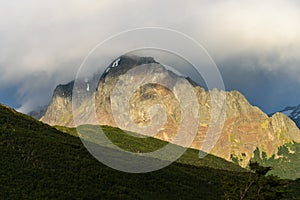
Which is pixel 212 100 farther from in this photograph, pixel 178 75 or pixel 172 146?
pixel 172 146

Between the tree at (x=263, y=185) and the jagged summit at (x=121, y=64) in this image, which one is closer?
the jagged summit at (x=121, y=64)

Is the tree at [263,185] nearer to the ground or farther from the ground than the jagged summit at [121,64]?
farther from the ground

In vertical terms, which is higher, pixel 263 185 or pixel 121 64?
pixel 263 185

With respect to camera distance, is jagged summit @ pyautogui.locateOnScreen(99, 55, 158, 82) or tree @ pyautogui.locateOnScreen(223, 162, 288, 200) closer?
jagged summit @ pyautogui.locateOnScreen(99, 55, 158, 82)

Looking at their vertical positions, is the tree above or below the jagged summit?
above

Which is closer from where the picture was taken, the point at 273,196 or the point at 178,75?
the point at 178,75

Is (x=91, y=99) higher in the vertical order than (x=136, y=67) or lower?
lower

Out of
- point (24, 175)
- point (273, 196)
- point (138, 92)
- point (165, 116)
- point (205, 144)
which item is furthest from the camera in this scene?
point (24, 175)

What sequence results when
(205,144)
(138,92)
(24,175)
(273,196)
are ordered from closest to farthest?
(205,144)
(138,92)
(273,196)
(24,175)

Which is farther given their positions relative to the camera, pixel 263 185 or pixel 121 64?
pixel 263 185

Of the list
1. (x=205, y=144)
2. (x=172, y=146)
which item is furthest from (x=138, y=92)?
(x=205, y=144)
